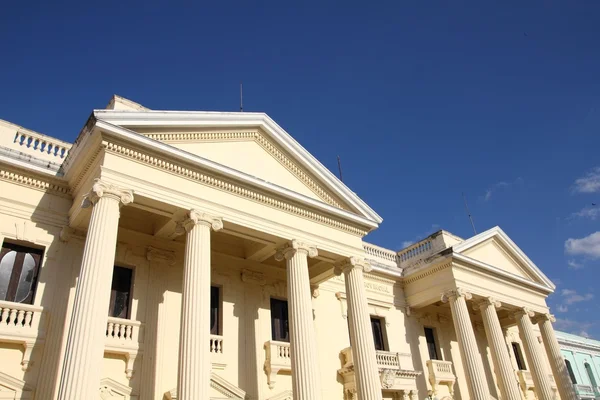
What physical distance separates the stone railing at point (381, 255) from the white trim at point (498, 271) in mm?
2972

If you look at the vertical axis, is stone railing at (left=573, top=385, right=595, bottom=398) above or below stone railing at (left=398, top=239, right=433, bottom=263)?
below

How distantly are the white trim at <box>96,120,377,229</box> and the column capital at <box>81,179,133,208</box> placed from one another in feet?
4.04

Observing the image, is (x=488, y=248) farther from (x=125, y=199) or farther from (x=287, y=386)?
(x=125, y=199)

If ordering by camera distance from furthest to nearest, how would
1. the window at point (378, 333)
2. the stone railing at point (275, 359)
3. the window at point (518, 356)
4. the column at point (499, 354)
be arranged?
the window at point (518, 356)
the window at point (378, 333)
the column at point (499, 354)
the stone railing at point (275, 359)

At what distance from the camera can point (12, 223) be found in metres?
12.1

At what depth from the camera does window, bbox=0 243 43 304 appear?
11680 millimetres

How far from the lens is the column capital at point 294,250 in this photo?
14.4 meters

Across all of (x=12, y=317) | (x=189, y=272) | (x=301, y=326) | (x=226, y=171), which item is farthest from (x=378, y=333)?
(x=12, y=317)

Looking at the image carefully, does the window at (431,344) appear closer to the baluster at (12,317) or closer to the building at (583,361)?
the building at (583,361)

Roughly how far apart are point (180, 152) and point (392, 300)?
11.8 meters

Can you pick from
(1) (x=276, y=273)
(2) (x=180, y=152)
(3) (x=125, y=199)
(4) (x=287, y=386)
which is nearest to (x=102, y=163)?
(3) (x=125, y=199)

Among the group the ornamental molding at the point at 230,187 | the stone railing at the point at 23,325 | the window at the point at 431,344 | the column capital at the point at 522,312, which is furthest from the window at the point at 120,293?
the column capital at the point at 522,312

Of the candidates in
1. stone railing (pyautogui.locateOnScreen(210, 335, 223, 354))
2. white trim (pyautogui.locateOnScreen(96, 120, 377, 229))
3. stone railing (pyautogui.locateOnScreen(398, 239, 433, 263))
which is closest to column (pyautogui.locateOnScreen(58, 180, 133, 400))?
white trim (pyautogui.locateOnScreen(96, 120, 377, 229))

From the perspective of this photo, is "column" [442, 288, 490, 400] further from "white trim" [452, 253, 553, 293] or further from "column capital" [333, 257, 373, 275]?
"column capital" [333, 257, 373, 275]
